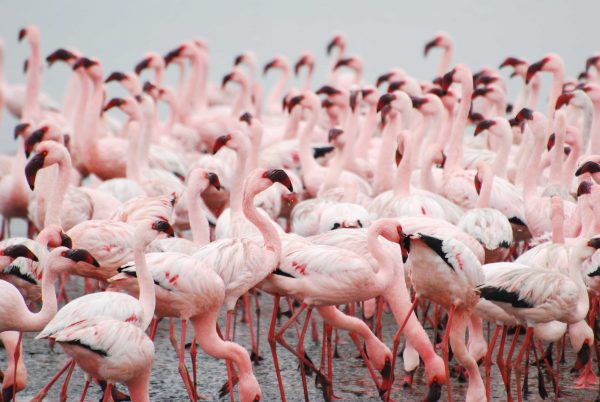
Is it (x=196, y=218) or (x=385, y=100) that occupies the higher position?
(x=385, y=100)

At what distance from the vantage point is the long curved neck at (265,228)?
21.9 feet

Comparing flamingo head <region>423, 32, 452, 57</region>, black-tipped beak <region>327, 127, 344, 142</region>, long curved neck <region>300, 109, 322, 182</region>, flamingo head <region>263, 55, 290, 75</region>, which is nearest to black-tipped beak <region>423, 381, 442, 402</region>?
black-tipped beak <region>327, 127, 344, 142</region>

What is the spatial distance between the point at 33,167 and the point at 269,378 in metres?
2.13

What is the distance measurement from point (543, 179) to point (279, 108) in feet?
23.6

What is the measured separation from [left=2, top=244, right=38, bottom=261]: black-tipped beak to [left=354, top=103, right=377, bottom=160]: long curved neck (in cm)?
566

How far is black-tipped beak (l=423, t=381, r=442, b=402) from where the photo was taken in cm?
655

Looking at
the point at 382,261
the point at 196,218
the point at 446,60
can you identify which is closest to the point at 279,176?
the point at 382,261

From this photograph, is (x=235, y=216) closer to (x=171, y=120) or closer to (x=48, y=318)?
(x=48, y=318)

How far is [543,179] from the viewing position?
412 inches

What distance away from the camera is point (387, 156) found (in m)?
9.67

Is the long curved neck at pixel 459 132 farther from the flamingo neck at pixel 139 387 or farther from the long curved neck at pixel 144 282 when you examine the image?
the flamingo neck at pixel 139 387

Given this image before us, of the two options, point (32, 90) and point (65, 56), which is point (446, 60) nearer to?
point (65, 56)

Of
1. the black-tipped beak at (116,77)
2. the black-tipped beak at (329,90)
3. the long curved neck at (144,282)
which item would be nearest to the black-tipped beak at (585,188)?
the long curved neck at (144,282)

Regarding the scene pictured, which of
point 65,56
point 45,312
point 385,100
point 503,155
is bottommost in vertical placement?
point 45,312
